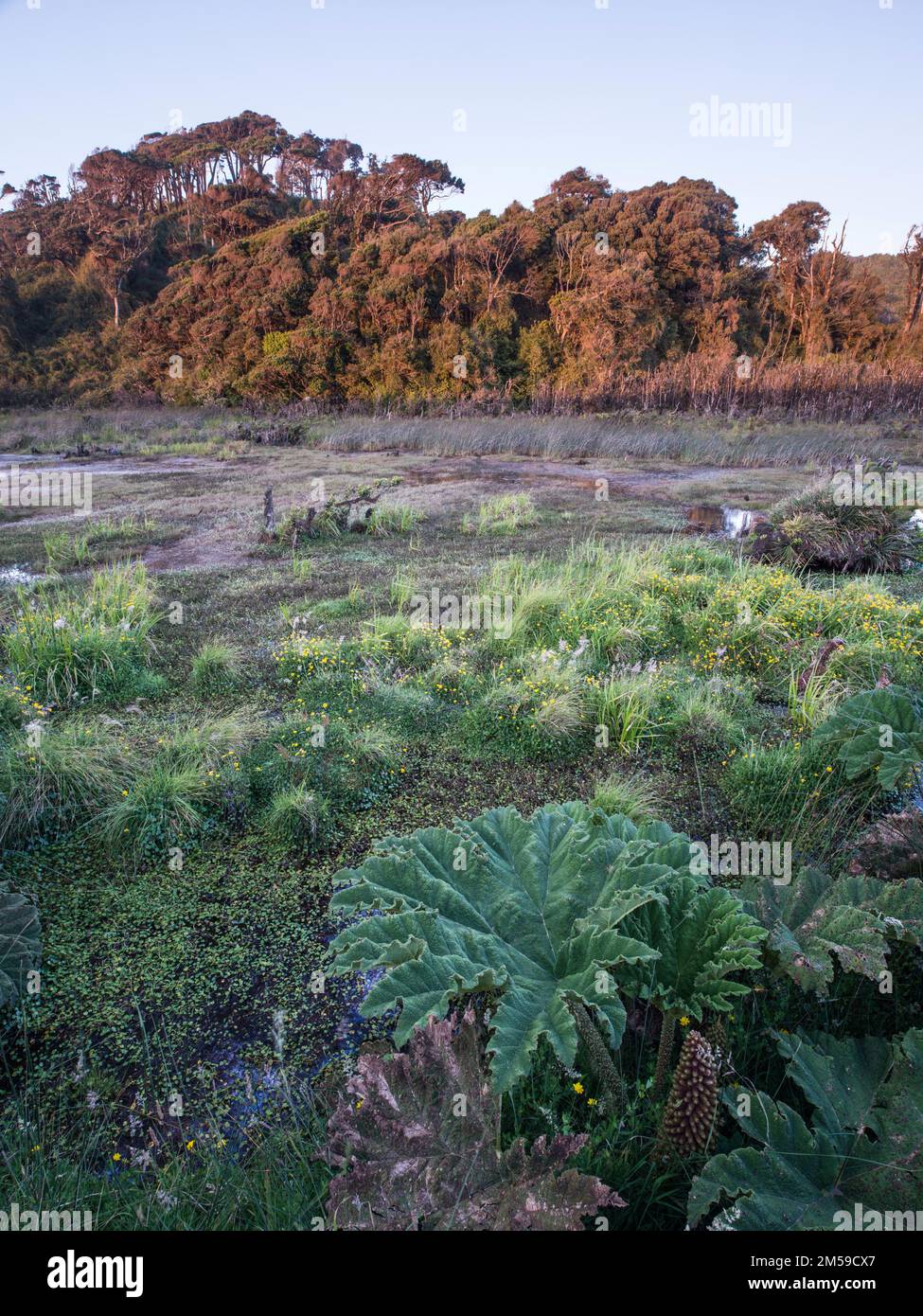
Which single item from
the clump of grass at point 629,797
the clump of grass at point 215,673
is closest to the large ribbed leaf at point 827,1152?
the clump of grass at point 629,797

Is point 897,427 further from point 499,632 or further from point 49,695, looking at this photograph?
point 49,695

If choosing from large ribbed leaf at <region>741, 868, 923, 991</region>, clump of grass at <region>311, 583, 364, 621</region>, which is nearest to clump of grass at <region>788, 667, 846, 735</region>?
large ribbed leaf at <region>741, 868, 923, 991</region>

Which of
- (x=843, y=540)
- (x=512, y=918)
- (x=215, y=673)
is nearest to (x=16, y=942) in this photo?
(x=512, y=918)

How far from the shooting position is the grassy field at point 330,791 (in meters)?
1.76

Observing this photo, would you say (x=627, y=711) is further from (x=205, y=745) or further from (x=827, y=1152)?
(x=827, y=1152)

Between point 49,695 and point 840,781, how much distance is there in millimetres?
4327

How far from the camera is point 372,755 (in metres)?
3.89

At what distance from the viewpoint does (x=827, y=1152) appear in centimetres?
137

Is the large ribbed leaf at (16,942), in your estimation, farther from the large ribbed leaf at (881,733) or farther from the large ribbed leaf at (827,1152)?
the large ribbed leaf at (881,733)

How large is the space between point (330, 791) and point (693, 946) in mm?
2233

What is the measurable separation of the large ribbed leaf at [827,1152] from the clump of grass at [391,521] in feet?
25.6

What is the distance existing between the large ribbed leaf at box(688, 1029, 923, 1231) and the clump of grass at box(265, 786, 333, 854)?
2.16 meters

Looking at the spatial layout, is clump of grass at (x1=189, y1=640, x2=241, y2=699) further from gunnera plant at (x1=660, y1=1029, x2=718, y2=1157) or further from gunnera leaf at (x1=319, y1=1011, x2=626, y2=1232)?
gunnera plant at (x1=660, y1=1029, x2=718, y2=1157)
